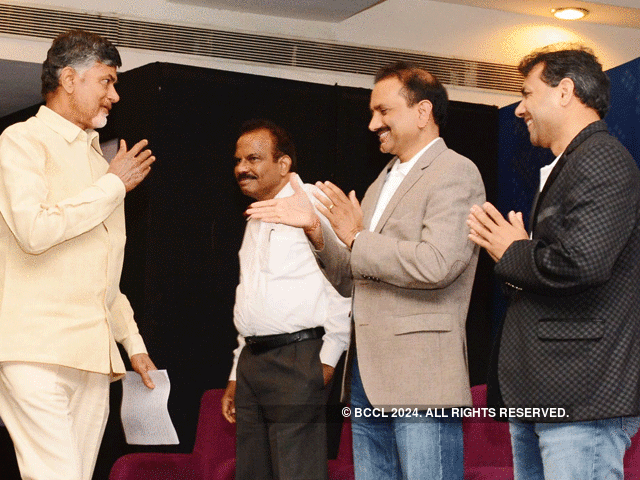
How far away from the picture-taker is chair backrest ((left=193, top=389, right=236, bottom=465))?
14.4ft

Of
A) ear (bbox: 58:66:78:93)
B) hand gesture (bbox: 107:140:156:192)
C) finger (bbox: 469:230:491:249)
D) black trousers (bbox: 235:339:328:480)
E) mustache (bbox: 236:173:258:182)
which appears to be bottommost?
black trousers (bbox: 235:339:328:480)

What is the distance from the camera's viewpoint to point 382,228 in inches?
119

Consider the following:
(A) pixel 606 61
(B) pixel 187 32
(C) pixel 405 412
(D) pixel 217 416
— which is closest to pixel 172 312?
(D) pixel 217 416

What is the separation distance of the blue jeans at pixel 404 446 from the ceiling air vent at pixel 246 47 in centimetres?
347

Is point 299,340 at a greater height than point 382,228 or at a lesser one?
lesser

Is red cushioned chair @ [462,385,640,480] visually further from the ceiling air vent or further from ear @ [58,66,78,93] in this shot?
the ceiling air vent

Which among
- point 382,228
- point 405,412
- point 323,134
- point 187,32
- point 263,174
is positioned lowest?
point 405,412

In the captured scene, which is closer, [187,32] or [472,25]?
[187,32]

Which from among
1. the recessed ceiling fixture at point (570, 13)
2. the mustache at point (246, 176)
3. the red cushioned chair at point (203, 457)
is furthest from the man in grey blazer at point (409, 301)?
the recessed ceiling fixture at point (570, 13)

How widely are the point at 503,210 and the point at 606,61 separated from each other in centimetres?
176

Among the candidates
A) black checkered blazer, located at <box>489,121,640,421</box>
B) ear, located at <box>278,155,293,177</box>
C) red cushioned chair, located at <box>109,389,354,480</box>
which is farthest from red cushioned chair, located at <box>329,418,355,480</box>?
black checkered blazer, located at <box>489,121,640,421</box>

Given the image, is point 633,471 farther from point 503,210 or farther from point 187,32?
point 187,32

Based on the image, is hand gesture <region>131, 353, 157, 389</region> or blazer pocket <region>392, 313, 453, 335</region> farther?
hand gesture <region>131, 353, 157, 389</region>

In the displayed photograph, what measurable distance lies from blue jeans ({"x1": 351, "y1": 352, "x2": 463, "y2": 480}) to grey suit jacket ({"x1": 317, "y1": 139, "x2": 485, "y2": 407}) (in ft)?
0.26
